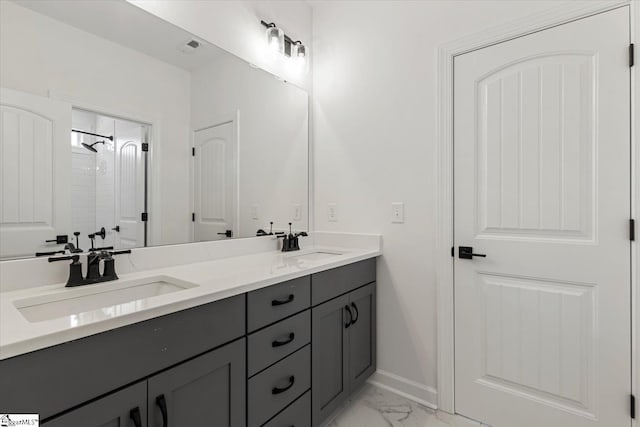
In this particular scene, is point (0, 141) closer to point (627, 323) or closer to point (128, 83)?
point (128, 83)

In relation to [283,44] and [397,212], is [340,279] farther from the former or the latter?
[283,44]

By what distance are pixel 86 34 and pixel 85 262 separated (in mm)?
926

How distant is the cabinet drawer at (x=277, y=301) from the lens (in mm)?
1229

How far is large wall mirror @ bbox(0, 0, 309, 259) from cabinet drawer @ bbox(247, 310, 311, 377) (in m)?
0.69

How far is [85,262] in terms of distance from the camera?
4.15 feet

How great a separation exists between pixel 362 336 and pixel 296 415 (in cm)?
64

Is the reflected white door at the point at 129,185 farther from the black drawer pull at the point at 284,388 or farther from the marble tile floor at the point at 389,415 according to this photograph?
the marble tile floor at the point at 389,415

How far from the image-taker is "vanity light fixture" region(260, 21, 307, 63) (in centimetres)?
204

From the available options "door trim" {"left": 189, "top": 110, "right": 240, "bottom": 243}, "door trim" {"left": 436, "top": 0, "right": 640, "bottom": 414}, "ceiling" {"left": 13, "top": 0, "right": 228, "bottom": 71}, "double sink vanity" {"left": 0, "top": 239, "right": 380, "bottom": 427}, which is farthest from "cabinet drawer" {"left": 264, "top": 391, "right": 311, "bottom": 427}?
"ceiling" {"left": 13, "top": 0, "right": 228, "bottom": 71}

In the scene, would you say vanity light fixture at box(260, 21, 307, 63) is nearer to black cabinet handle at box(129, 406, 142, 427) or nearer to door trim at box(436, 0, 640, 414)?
door trim at box(436, 0, 640, 414)

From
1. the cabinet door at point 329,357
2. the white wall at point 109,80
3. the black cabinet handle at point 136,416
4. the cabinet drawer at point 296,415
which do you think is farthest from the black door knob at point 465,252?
the black cabinet handle at point 136,416

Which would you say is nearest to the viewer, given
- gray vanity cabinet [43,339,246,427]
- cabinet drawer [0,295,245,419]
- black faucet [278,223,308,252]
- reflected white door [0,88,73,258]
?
cabinet drawer [0,295,245,419]

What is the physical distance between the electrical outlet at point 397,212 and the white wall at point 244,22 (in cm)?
112

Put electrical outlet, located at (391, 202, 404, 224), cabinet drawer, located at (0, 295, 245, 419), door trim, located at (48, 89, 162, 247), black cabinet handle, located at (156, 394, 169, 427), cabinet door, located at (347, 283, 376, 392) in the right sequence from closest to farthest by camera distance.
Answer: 1. cabinet drawer, located at (0, 295, 245, 419)
2. black cabinet handle, located at (156, 394, 169, 427)
3. door trim, located at (48, 89, 162, 247)
4. cabinet door, located at (347, 283, 376, 392)
5. electrical outlet, located at (391, 202, 404, 224)
